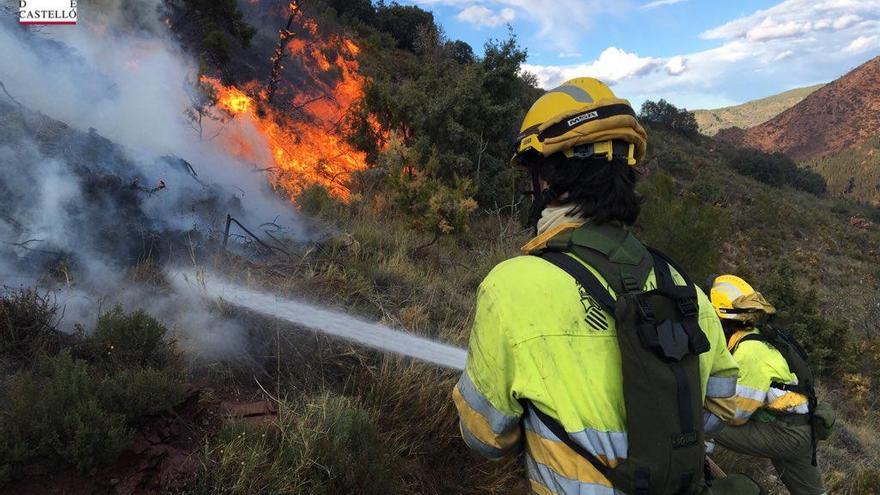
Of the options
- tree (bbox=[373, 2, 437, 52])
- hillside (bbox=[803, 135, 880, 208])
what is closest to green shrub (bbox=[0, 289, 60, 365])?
tree (bbox=[373, 2, 437, 52])

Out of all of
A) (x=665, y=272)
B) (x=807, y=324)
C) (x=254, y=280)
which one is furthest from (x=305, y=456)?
(x=807, y=324)

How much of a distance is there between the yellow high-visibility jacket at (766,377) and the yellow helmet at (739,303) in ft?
0.68

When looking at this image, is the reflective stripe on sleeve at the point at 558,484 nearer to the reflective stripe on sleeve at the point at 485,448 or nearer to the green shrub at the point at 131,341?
the reflective stripe on sleeve at the point at 485,448

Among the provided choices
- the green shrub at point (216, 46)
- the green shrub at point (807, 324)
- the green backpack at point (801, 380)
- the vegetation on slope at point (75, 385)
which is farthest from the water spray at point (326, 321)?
the green shrub at point (216, 46)

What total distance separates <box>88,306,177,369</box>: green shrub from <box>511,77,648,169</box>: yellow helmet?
2254 mm

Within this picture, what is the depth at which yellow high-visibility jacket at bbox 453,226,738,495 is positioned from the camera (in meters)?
1.50

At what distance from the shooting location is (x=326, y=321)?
3869mm

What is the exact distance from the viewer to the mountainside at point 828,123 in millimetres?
75188

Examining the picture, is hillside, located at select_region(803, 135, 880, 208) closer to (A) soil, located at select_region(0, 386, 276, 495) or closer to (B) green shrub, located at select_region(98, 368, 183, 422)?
(A) soil, located at select_region(0, 386, 276, 495)

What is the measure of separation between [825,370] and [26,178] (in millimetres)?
13061

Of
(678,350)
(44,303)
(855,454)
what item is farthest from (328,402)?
(855,454)
